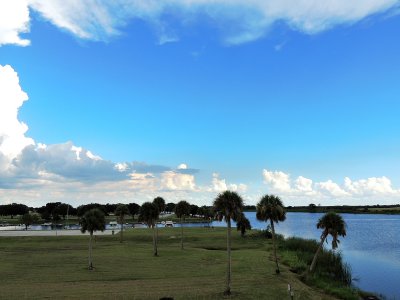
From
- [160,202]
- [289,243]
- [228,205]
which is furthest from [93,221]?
[289,243]

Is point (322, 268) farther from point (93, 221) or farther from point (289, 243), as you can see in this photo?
point (93, 221)

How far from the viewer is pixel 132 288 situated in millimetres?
39844

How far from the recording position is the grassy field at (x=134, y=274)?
3825 centimetres

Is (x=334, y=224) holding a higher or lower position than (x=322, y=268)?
higher

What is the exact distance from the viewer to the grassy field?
38250 mm

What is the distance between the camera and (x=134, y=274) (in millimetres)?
48062

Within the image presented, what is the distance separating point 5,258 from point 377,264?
5633 centimetres

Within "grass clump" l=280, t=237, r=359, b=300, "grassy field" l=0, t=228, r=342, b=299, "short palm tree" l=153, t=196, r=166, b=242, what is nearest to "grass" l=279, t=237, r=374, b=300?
"grass clump" l=280, t=237, r=359, b=300

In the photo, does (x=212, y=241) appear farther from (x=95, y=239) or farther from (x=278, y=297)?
(x=278, y=297)

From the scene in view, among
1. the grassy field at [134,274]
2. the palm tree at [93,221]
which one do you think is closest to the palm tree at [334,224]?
the grassy field at [134,274]

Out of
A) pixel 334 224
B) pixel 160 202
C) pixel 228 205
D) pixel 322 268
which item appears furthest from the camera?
pixel 160 202

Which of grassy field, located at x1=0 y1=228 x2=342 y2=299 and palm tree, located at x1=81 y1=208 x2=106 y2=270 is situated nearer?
grassy field, located at x1=0 y1=228 x2=342 y2=299

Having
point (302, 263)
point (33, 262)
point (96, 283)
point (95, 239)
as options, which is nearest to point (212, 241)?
point (95, 239)

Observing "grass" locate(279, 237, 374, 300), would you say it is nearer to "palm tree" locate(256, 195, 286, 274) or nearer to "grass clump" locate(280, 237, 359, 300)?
"grass clump" locate(280, 237, 359, 300)
